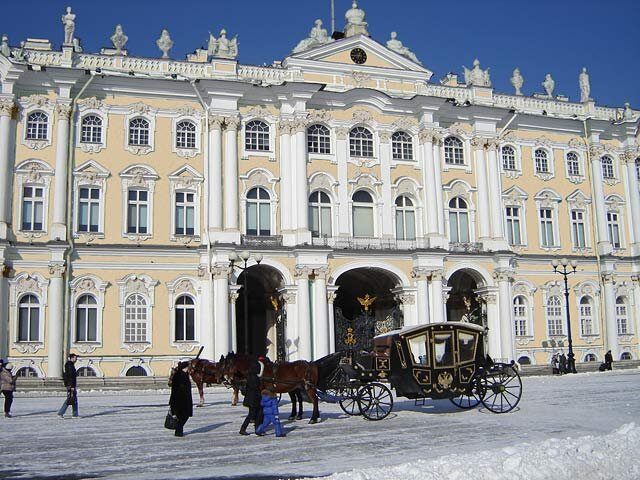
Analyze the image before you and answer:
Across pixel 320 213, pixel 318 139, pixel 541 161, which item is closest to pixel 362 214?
pixel 320 213

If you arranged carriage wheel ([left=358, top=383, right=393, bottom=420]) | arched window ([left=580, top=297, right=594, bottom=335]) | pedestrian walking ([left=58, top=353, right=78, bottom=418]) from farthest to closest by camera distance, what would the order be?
arched window ([left=580, top=297, right=594, bottom=335]) → pedestrian walking ([left=58, top=353, right=78, bottom=418]) → carriage wheel ([left=358, top=383, right=393, bottom=420])

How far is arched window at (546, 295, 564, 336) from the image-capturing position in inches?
1722

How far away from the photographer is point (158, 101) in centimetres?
3800

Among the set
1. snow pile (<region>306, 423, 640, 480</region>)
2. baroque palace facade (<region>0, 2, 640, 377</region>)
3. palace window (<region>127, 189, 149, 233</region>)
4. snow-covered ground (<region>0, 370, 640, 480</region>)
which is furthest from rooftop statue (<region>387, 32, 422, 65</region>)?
snow pile (<region>306, 423, 640, 480</region>)

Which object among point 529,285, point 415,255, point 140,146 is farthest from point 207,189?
point 529,285

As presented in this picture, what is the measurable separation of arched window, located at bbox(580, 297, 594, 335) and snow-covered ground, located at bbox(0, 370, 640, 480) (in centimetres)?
2220

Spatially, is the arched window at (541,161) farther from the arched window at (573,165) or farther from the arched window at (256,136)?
the arched window at (256,136)

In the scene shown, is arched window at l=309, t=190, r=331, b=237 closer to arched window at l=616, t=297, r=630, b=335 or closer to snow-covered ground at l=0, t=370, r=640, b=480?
snow-covered ground at l=0, t=370, r=640, b=480

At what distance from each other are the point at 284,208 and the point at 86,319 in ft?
36.2

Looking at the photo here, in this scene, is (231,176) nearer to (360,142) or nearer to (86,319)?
(360,142)

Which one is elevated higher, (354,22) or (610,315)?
(354,22)

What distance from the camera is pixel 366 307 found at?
38.2 meters

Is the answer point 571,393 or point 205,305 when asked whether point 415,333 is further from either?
point 205,305

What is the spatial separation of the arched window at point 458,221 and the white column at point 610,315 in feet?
32.0
